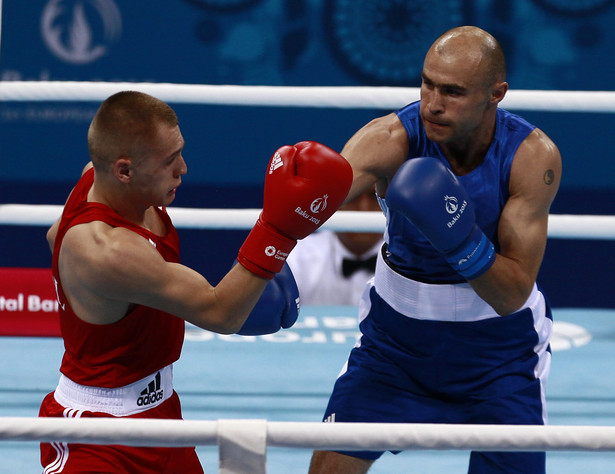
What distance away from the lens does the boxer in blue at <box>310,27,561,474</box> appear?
2.38 meters

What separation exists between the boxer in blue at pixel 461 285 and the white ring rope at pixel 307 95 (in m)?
0.94

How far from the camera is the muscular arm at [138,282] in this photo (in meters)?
1.97

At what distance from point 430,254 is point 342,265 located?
2.67 metres

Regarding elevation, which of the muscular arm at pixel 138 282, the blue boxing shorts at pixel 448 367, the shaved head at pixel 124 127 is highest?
the shaved head at pixel 124 127

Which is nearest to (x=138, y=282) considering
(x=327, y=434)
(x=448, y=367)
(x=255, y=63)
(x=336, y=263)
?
(x=327, y=434)

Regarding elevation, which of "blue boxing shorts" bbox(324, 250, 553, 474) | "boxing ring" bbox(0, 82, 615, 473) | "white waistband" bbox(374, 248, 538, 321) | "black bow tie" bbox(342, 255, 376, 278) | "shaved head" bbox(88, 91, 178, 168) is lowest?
"black bow tie" bbox(342, 255, 376, 278)

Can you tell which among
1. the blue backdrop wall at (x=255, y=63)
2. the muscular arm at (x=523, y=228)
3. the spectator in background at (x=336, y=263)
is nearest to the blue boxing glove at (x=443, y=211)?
the muscular arm at (x=523, y=228)

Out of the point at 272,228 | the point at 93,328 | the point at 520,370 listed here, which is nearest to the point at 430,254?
the point at 520,370

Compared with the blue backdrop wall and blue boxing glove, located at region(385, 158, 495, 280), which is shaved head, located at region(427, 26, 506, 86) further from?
the blue backdrop wall

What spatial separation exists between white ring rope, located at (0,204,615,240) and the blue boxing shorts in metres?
1.16

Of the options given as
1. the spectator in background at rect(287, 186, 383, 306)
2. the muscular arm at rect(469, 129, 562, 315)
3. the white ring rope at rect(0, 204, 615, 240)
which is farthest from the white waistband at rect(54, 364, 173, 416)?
the spectator in background at rect(287, 186, 383, 306)

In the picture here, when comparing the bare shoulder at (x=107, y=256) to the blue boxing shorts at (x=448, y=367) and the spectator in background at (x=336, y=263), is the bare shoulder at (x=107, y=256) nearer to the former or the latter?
the blue boxing shorts at (x=448, y=367)

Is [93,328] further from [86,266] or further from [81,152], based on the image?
[81,152]

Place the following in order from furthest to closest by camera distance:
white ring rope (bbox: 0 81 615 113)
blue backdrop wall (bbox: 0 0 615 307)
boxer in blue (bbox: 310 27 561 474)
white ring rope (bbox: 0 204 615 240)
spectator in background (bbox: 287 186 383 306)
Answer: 1. blue backdrop wall (bbox: 0 0 615 307)
2. spectator in background (bbox: 287 186 383 306)
3. white ring rope (bbox: 0 204 615 240)
4. white ring rope (bbox: 0 81 615 113)
5. boxer in blue (bbox: 310 27 561 474)
